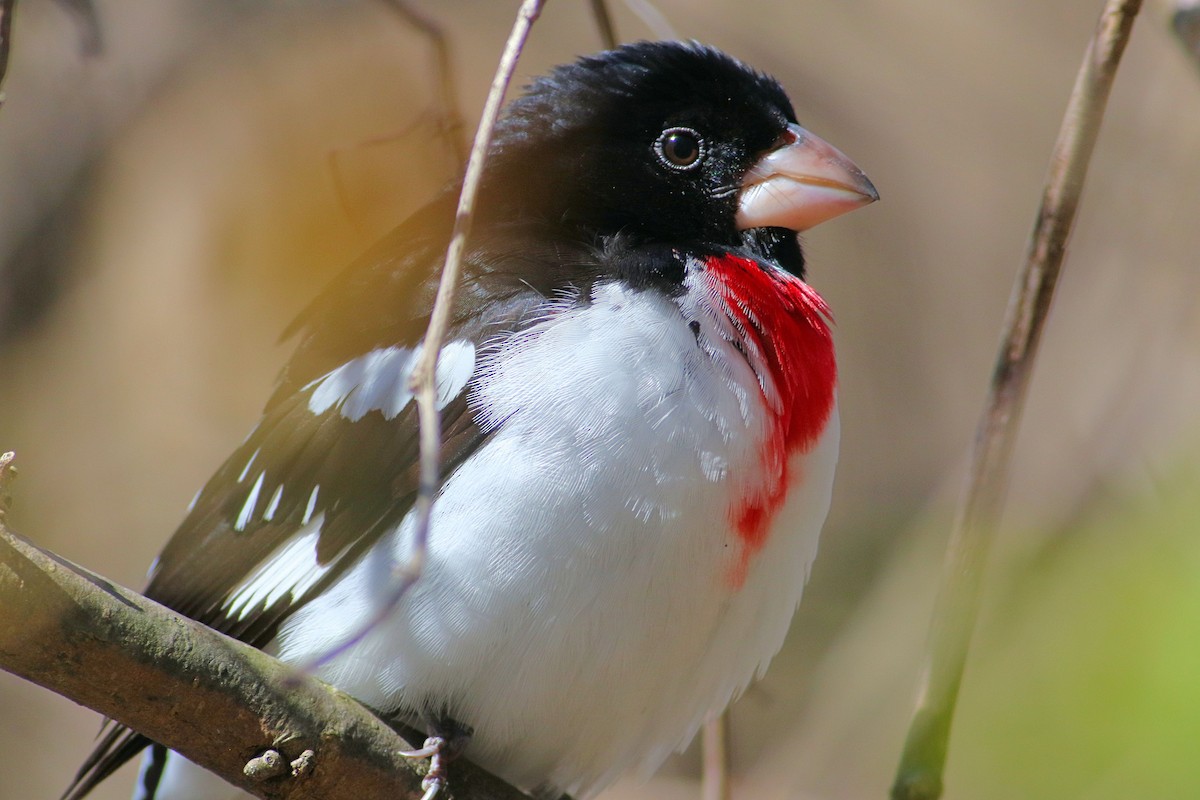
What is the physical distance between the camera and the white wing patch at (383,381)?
2248mm

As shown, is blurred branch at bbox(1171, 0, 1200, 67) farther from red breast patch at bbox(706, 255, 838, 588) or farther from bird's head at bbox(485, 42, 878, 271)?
red breast patch at bbox(706, 255, 838, 588)

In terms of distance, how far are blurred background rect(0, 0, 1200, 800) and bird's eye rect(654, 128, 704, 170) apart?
20.9 inches

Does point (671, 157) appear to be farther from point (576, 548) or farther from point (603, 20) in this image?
point (576, 548)

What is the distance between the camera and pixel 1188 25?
212cm

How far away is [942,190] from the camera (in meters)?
4.51

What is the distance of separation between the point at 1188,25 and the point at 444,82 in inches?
51.2

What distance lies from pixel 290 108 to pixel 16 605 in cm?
261

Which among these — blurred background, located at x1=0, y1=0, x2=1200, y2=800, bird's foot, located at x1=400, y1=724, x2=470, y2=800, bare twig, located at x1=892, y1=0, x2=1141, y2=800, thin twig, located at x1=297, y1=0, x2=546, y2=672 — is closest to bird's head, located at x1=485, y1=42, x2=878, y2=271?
blurred background, located at x1=0, y1=0, x2=1200, y2=800

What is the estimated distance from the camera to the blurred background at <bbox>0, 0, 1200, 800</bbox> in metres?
3.19

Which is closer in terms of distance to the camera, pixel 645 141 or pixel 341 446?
pixel 341 446

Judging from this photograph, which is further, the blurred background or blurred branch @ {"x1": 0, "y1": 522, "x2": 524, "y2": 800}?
the blurred background

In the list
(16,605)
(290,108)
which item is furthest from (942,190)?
(16,605)

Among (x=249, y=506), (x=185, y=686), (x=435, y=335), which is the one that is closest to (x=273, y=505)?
(x=249, y=506)

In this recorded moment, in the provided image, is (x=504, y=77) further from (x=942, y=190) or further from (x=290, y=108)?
(x=942, y=190)
